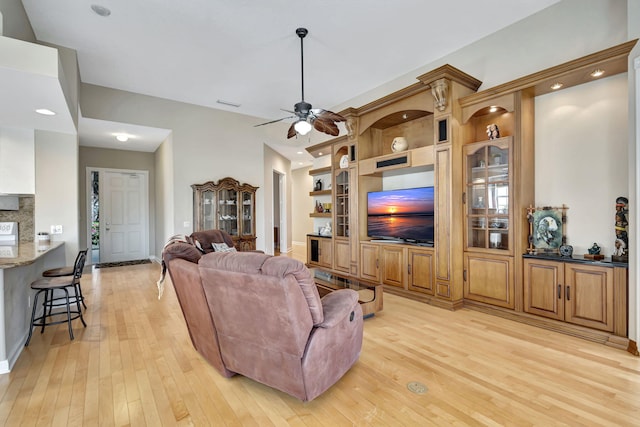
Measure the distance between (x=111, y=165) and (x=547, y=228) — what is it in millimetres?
9049

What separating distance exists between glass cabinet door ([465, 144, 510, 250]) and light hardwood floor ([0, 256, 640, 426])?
1036 mm

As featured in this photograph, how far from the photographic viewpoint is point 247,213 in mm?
7121

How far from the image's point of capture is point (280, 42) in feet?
14.2

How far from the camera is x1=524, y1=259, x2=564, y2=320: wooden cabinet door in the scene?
3230 millimetres

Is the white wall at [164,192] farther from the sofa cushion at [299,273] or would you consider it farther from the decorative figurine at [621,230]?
the decorative figurine at [621,230]

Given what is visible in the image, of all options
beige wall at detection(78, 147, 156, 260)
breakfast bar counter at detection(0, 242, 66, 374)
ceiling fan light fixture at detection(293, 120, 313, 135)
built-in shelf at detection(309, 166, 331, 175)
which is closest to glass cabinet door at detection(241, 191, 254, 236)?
built-in shelf at detection(309, 166, 331, 175)

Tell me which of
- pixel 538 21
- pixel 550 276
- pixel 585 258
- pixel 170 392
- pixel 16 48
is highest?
pixel 538 21

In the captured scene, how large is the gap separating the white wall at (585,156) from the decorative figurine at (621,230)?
194 mm

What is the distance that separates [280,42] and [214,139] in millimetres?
3171

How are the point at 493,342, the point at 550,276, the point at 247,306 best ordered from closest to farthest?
1. the point at 247,306
2. the point at 493,342
3. the point at 550,276

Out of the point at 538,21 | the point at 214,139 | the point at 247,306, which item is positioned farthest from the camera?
the point at 214,139

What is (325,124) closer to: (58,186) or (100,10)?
(100,10)

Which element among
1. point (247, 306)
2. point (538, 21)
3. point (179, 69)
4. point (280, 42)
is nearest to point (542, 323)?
point (247, 306)

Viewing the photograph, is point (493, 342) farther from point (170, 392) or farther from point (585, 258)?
point (170, 392)
